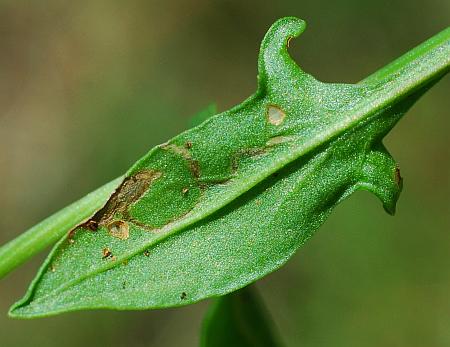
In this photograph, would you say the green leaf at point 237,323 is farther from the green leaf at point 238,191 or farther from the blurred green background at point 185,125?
the blurred green background at point 185,125

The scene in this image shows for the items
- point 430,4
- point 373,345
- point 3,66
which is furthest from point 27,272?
point 430,4

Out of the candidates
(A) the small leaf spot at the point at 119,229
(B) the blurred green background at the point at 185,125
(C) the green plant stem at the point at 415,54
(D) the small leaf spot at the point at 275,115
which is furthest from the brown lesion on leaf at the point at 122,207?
(B) the blurred green background at the point at 185,125

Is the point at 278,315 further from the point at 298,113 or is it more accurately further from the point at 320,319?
the point at 298,113

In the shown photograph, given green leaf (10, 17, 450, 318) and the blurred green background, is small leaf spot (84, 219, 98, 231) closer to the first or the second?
green leaf (10, 17, 450, 318)

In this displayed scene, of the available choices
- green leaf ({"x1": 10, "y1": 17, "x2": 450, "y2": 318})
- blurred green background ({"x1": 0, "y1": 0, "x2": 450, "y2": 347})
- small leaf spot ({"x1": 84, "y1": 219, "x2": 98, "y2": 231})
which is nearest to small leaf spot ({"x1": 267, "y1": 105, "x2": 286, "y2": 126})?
green leaf ({"x1": 10, "y1": 17, "x2": 450, "y2": 318})

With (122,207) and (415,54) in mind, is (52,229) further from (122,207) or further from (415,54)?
(415,54)
